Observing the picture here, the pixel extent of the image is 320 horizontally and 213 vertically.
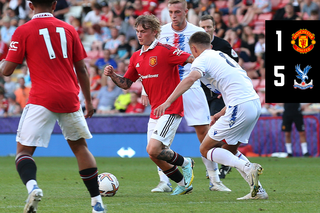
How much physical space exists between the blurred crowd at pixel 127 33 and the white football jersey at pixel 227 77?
843cm

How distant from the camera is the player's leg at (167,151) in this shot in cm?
605

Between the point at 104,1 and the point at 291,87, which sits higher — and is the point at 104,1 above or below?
above

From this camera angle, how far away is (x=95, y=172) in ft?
15.4

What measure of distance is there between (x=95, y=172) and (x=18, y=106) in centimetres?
1203

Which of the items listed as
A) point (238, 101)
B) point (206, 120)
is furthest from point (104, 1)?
point (238, 101)

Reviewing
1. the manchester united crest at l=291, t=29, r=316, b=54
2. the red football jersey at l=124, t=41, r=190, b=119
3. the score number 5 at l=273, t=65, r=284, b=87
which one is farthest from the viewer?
the manchester united crest at l=291, t=29, r=316, b=54

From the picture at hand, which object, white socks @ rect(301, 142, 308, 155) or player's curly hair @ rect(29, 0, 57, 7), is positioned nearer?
player's curly hair @ rect(29, 0, 57, 7)

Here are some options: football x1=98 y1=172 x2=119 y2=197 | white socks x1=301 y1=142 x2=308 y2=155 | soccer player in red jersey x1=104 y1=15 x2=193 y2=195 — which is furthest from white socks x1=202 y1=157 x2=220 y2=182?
white socks x1=301 y1=142 x2=308 y2=155

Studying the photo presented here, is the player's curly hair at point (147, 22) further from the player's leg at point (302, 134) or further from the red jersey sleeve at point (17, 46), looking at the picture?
the player's leg at point (302, 134)

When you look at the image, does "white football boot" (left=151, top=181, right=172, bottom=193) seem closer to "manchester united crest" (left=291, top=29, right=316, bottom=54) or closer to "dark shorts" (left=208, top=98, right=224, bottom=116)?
"dark shorts" (left=208, top=98, right=224, bottom=116)

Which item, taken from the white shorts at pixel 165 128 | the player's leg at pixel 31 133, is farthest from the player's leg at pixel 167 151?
the player's leg at pixel 31 133

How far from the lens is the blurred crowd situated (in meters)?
15.0

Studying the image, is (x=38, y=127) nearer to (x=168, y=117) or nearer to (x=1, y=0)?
(x=168, y=117)

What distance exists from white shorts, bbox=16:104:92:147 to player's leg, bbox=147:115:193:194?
154 cm
